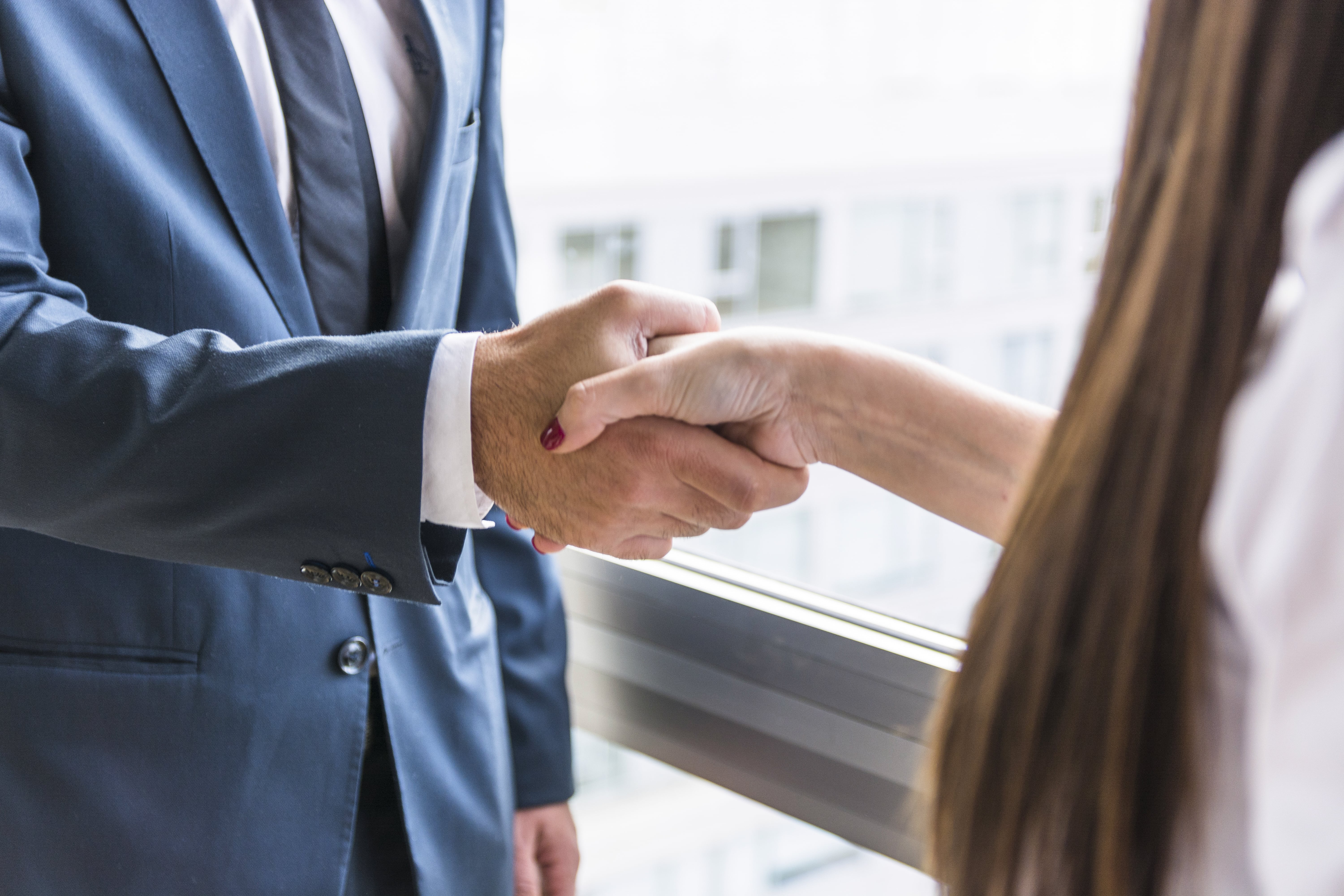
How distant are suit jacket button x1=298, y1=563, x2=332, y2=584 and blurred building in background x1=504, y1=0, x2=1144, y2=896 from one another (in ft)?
1.98

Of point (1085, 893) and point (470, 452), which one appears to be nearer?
point (1085, 893)

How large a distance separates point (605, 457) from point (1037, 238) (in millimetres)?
767

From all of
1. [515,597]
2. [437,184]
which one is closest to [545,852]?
[515,597]

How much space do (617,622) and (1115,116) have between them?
942 mm

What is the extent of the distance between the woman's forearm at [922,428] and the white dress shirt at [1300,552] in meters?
0.50

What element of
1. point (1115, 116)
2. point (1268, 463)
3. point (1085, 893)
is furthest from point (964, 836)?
point (1115, 116)

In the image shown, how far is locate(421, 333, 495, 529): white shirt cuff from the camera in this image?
86cm

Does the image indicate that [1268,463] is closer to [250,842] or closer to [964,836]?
[964,836]

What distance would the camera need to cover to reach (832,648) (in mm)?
1248

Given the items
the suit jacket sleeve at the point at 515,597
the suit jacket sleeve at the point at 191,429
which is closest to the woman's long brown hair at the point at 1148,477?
the suit jacket sleeve at the point at 191,429

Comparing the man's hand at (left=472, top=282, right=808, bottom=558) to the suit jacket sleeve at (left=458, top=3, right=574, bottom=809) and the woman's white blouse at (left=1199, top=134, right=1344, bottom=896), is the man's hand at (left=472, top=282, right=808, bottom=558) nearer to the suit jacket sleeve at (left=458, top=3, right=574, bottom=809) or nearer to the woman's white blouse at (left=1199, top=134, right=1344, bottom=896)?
the suit jacket sleeve at (left=458, top=3, right=574, bottom=809)

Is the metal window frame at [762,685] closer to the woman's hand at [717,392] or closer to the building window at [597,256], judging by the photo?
the woman's hand at [717,392]

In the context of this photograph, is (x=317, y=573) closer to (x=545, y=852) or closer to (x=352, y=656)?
(x=352, y=656)

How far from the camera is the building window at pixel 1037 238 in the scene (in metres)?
1.37
